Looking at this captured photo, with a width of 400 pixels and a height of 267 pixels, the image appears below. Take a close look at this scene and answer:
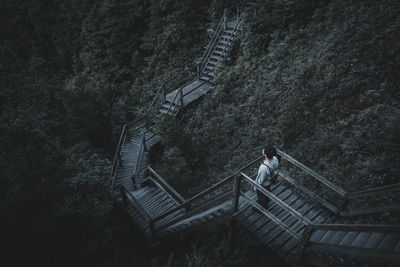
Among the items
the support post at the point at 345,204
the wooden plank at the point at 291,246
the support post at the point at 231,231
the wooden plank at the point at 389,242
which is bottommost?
the support post at the point at 231,231

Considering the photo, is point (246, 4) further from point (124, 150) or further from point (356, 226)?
point (356, 226)

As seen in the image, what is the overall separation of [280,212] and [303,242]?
1.56 metres

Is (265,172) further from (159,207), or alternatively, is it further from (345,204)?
(159,207)

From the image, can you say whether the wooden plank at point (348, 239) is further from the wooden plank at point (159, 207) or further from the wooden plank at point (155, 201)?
the wooden plank at point (155, 201)

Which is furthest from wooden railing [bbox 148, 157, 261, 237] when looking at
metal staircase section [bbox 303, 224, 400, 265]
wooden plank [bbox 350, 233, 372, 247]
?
wooden plank [bbox 350, 233, 372, 247]

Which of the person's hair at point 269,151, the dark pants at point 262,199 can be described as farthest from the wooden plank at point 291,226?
the person's hair at point 269,151

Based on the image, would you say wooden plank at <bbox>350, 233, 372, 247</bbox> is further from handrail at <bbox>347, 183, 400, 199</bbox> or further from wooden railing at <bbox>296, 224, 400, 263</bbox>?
handrail at <bbox>347, 183, 400, 199</bbox>

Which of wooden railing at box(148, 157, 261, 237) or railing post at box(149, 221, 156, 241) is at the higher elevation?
wooden railing at box(148, 157, 261, 237)

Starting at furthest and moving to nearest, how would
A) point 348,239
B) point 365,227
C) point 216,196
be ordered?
point 216,196, point 348,239, point 365,227

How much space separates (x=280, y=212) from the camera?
6457 millimetres

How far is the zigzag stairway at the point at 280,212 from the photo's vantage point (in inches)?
169

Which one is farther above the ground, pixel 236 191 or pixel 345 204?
pixel 345 204

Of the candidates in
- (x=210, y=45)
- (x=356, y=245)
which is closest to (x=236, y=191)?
(x=356, y=245)

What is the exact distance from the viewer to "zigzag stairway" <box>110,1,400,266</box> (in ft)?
14.1
